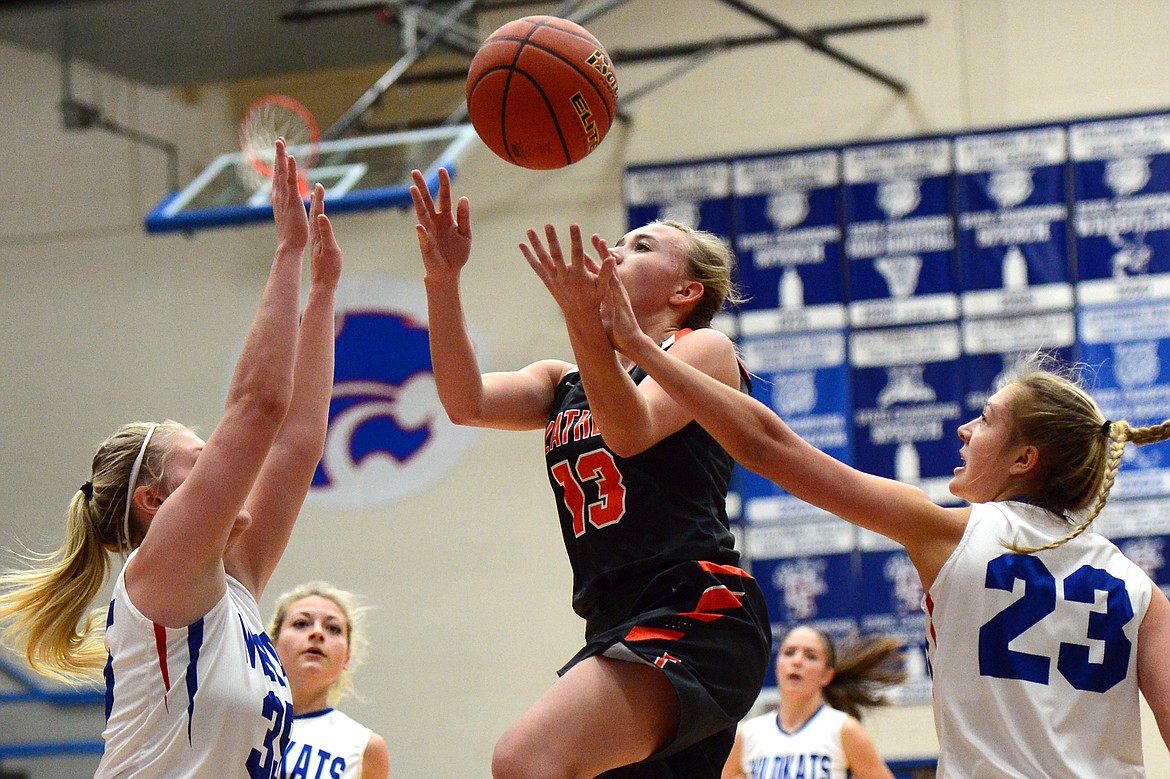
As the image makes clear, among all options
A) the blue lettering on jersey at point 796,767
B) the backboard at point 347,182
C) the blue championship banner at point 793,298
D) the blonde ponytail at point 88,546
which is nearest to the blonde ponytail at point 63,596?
the blonde ponytail at point 88,546

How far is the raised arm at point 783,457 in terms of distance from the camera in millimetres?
2453

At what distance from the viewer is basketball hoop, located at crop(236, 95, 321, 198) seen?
309 inches

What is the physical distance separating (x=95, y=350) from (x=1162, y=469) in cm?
746

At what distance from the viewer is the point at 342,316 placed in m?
9.27

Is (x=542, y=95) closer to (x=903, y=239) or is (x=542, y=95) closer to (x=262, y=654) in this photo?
(x=262, y=654)

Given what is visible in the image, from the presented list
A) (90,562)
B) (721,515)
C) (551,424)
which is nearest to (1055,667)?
(721,515)

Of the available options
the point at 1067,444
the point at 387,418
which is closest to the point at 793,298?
the point at 387,418

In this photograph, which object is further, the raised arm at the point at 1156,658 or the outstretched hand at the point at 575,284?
the outstretched hand at the point at 575,284

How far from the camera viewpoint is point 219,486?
2.23m

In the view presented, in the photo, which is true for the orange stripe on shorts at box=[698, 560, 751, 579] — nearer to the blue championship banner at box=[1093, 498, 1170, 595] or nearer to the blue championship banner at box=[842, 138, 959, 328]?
the blue championship banner at box=[1093, 498, 1170, 595]

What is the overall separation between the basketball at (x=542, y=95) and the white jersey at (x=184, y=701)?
1.47m

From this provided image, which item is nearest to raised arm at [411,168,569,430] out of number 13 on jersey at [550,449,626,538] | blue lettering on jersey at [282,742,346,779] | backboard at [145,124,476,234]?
number 13 on jersey at [550,449,626,538]

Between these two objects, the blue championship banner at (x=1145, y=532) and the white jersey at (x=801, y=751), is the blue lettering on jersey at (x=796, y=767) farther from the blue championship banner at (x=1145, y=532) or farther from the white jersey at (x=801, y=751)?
the blue championship banner at (x=1145, y=532)

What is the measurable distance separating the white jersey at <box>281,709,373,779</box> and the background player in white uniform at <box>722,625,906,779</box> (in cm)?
181
